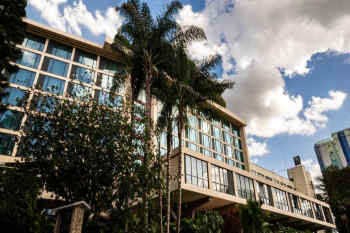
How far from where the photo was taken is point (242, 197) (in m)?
27.2

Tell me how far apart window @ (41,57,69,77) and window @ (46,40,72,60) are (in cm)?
110

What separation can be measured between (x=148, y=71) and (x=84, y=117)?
22.7 feet

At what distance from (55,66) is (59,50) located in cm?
261

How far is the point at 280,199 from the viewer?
34906mm

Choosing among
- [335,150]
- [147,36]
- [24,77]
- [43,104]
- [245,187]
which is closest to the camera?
[43,104]

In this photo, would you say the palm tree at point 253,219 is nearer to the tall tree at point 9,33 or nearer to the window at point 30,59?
the tall tree at point 9,33

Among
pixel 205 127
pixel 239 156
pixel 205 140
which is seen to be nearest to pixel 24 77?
pixel 205 140

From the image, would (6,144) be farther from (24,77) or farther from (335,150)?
(335,150)

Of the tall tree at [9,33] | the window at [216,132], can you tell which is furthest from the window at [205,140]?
the tall tree at [9,33]

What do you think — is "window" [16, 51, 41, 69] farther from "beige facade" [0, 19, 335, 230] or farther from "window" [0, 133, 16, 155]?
"window" [0, 133, 16, 155]

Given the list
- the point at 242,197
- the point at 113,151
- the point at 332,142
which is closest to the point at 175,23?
the point at 113,151

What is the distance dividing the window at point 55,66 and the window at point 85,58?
7.10 ft

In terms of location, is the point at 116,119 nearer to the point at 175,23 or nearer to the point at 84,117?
the point at 84,117

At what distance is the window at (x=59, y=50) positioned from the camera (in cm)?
3609
